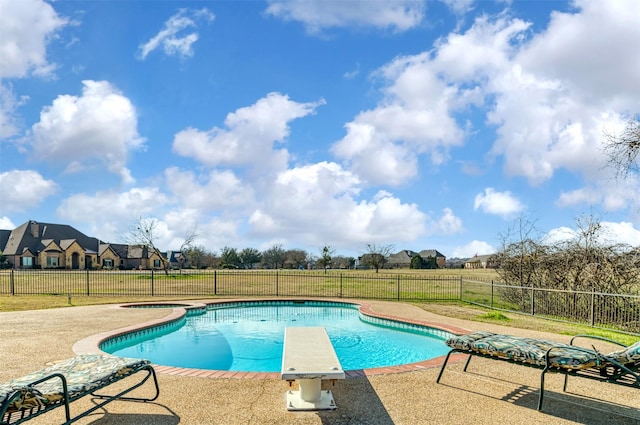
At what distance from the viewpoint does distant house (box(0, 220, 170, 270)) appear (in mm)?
54562

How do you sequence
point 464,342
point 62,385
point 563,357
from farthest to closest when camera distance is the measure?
point 464,342 → point 563,357 → point 62,385

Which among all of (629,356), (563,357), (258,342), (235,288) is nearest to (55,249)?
(235,288)

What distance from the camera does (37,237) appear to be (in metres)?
57.4

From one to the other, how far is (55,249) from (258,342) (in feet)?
184

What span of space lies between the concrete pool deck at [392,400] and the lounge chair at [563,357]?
44 cm

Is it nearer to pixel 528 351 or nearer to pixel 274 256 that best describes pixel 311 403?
pixel 528 351

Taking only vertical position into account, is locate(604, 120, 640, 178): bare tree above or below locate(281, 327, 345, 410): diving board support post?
above

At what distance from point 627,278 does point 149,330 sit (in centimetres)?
1254

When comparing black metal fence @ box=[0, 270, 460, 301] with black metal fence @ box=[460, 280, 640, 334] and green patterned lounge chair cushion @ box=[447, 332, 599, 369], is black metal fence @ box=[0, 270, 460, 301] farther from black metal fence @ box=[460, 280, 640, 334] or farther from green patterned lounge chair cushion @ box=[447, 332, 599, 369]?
green patterned lounge chair cushion @ box=[447, 332, 599, 369]

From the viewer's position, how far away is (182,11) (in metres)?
9.58

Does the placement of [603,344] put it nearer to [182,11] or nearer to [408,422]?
[408,422]

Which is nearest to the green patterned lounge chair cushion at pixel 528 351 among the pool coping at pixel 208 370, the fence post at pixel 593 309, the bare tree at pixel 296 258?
the pool coping at pixel 208 370

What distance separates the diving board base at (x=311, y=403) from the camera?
4.66 metres

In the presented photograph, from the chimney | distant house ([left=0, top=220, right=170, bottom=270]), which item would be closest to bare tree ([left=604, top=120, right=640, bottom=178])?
distant house ([left=0, top=220, right=170, bottom=270])
